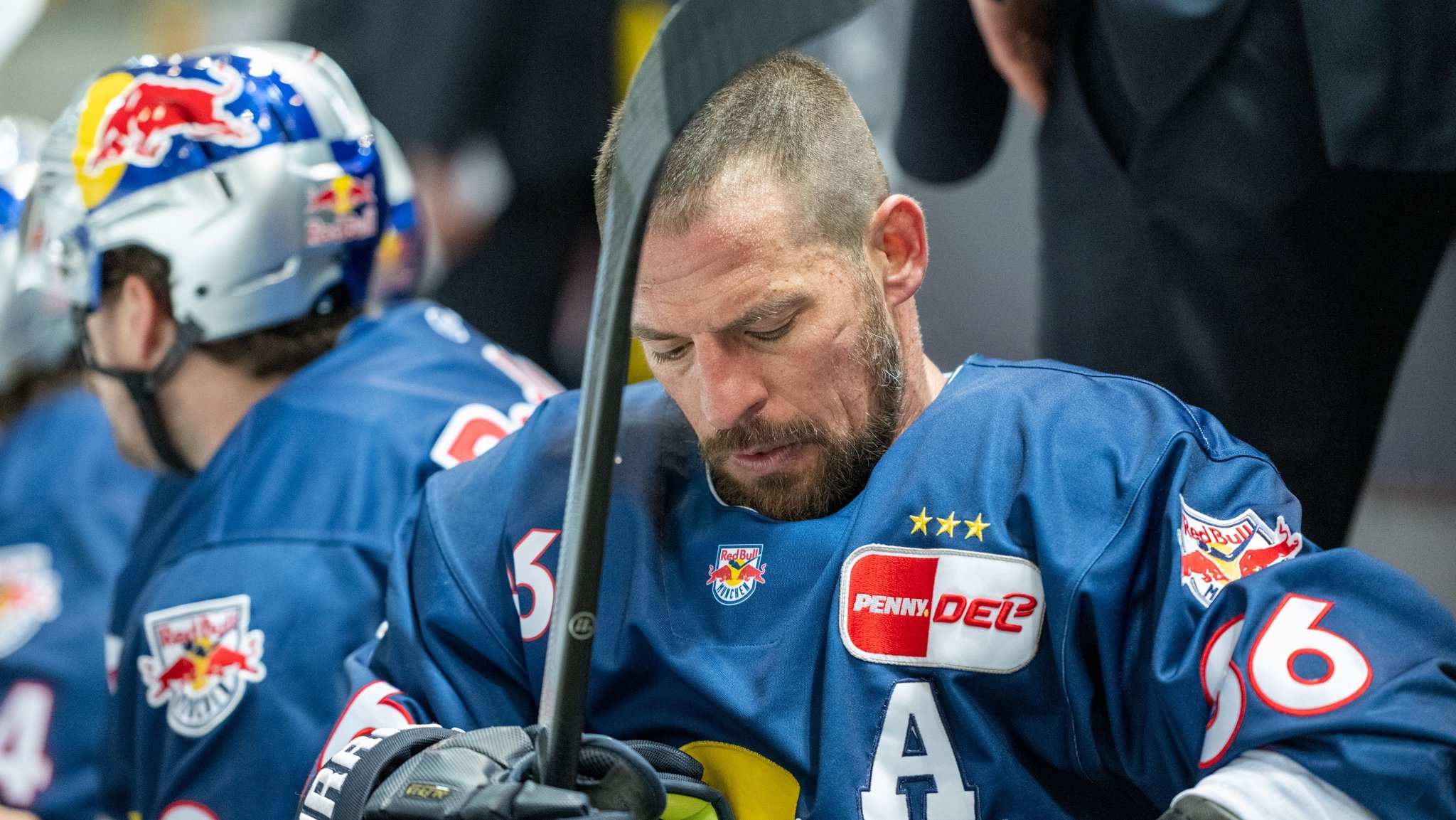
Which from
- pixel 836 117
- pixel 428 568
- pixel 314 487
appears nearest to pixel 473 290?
pixel 314 487

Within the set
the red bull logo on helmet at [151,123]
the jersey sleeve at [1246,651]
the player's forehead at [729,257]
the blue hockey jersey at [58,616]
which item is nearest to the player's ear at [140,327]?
the red bull logo on helmet at [151,123]

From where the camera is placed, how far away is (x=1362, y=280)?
121 centimetres

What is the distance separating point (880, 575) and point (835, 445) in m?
0.11

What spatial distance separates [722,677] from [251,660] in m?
0.55

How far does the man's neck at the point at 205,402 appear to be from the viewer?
1.73m

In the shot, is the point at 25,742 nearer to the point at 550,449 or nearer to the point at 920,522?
the point at 550,449

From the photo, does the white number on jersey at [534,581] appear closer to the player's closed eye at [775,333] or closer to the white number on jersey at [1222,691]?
the player's closed eye at [775,333]

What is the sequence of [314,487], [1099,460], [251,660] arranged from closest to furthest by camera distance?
1. [1099,460]
2. [251,660]
3. [314,487]

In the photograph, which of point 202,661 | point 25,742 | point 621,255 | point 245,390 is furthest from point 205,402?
point 621,255

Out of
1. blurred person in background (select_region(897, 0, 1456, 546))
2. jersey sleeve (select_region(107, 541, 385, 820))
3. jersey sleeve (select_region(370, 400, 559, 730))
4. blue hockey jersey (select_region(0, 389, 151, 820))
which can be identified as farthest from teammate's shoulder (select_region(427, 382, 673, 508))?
blue hockey jersey (select_region(0, 389, 151, 820))

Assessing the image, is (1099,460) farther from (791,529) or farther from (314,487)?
(314,487)

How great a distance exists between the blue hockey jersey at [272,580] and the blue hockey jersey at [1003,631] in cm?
26

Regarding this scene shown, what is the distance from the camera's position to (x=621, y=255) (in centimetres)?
88

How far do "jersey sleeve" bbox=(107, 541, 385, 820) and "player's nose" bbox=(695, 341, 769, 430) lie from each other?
1.74 feet
